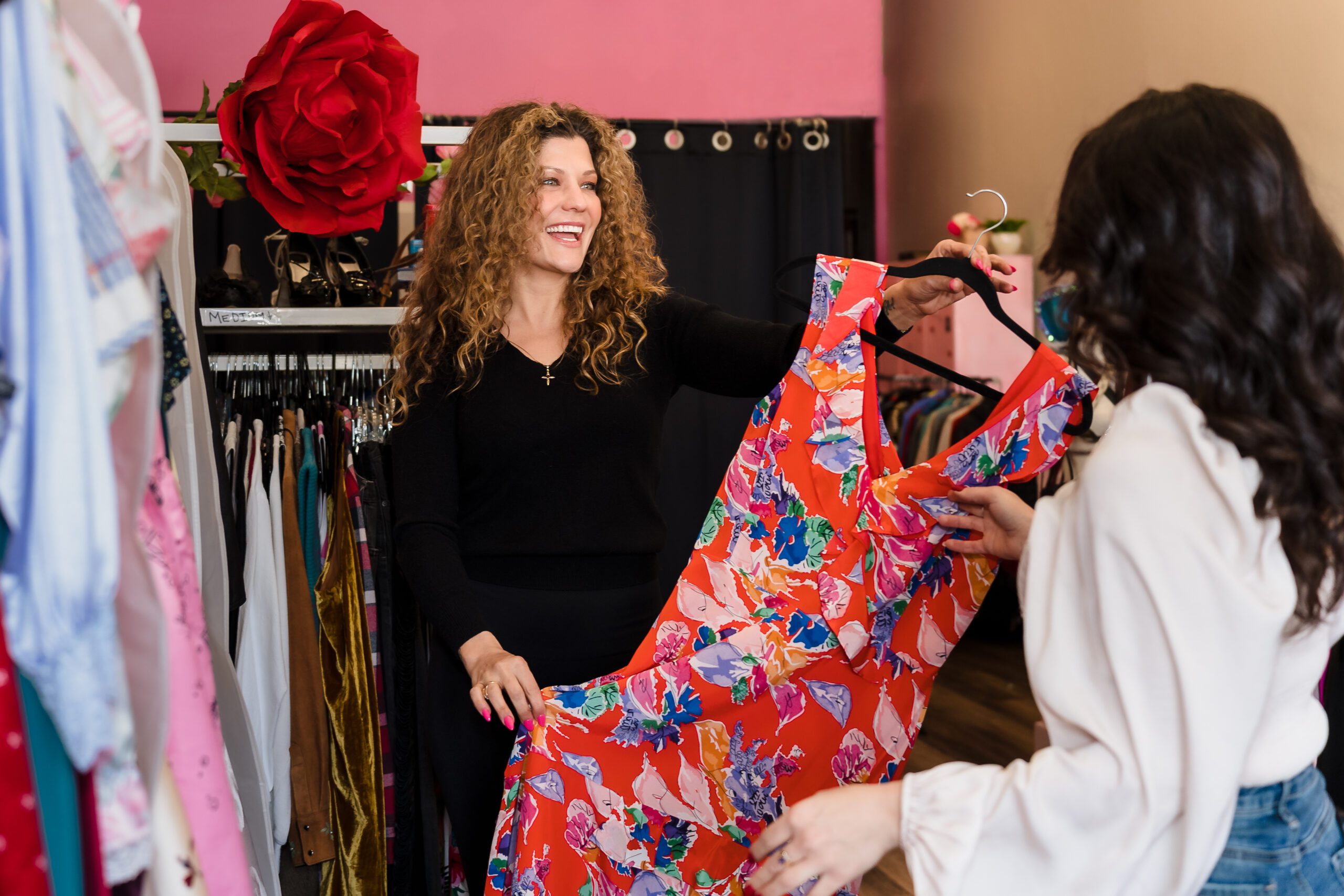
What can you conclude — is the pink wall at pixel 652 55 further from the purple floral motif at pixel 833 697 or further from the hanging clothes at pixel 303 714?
the purple floral motif at pixel 833 697

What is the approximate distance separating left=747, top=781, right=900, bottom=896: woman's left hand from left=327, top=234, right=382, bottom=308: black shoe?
1.70m

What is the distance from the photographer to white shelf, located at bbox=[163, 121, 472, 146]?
6.45 ft

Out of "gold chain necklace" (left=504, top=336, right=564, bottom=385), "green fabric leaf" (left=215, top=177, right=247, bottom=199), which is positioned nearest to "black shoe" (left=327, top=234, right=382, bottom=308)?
"green fabric leaf" (left=215, top=177, right=247, bottom=199)

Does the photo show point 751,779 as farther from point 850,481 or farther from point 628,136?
point 628,136

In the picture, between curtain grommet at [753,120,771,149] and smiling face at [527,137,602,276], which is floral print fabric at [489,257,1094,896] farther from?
curtain grommet at [753,120,771,149]

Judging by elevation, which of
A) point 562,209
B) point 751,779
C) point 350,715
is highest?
point 562,209

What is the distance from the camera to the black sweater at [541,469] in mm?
1723

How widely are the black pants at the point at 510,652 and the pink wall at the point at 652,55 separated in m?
2.78

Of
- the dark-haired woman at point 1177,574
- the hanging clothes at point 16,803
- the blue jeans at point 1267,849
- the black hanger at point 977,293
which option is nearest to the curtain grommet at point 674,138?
the black hanger at point 977,293

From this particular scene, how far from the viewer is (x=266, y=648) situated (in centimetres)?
209

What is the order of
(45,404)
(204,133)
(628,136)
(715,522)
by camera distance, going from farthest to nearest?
(628,136) < (204,133) < (715,522) < (45,404)

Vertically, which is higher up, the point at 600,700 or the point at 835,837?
the point at 835,837

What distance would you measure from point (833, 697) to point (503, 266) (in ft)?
2.88

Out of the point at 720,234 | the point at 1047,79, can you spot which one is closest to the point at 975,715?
the point at 720,234
